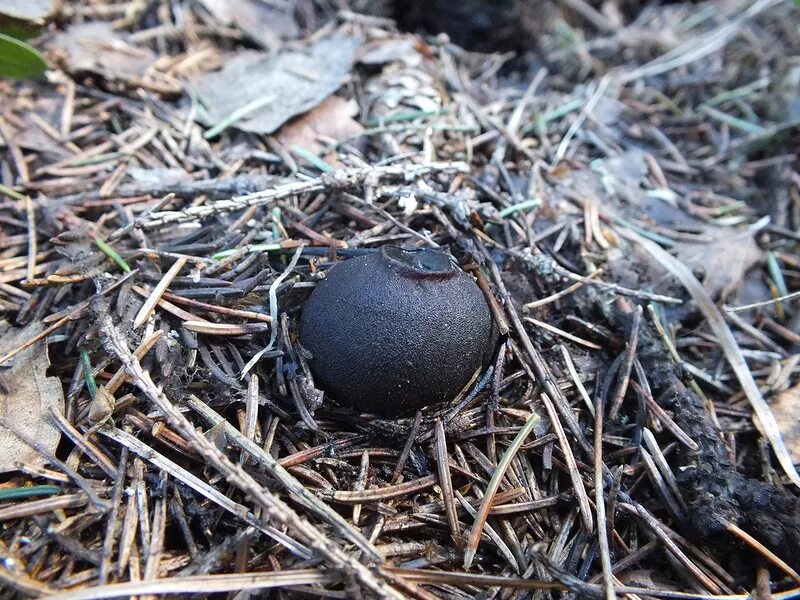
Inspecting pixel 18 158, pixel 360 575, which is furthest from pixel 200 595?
pixel 18 158

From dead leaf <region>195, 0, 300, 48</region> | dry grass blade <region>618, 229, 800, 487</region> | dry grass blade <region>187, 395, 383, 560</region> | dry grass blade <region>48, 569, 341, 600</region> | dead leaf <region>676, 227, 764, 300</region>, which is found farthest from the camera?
dead leaf <region>195, 0, 300, 48</region>

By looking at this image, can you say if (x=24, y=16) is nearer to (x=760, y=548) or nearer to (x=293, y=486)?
(x=293, y=486)

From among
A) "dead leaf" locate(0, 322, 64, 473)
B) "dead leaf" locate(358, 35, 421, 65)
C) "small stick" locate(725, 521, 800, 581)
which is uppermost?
"dead leaf" locate(358, 35, 421, 65)

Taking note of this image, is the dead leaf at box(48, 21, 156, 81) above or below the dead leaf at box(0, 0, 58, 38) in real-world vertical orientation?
below

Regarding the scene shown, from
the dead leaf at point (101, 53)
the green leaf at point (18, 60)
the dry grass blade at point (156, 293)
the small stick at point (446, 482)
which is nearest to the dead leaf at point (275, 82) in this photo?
the dead leaf at point (101, 53)

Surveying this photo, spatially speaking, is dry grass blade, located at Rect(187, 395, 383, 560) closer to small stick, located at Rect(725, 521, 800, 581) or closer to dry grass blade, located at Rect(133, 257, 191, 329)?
dry grass blade, located at Rect(133, 257, 191, 329)

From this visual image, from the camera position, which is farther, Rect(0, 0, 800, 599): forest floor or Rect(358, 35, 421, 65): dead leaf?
Rect(358, 35, 421, 65): dead leaf

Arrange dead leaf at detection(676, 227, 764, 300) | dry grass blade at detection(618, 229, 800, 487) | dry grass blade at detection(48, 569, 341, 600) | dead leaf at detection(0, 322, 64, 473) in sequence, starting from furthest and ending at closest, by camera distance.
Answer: dead leaf at detection(676, 227, 764, 300) < dry grass blade at detection(618, 229, 800, 487) < dead leaf at detection(0, 322, 64, 473) < dry grass blade at detection(48, 569, 341, 600)

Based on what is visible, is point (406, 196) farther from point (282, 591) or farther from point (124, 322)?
point (282, 591)

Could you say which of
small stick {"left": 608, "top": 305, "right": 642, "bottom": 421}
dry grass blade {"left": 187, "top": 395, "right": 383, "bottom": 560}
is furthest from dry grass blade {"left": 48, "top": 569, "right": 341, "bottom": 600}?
small stick {"left": 608, "top": 305, "right": 642, "bottom": 421}
